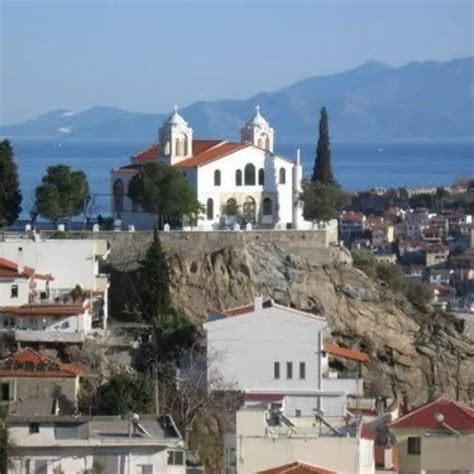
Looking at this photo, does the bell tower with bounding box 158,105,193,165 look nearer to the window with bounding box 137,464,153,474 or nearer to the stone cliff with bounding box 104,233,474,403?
the stone cliff with bounding box 104,233,474,403

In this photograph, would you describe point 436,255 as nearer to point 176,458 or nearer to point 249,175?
point 249,175

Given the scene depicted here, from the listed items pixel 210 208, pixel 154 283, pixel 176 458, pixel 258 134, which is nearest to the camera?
pixel 176 458

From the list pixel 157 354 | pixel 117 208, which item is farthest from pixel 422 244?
pixel 157 354

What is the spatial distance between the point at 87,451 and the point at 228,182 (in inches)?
842

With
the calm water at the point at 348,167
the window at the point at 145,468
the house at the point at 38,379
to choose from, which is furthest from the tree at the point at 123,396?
the calm water at the point at 348,167

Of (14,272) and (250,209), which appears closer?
(14,272)

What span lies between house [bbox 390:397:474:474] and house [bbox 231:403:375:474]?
723 mm

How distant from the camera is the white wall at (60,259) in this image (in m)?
38.5

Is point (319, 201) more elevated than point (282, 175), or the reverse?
point (282, 175)

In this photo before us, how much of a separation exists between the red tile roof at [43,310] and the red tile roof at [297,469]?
1227cm

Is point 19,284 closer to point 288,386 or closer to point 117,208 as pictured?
point 288,386

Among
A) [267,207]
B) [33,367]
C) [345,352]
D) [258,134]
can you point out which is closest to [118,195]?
[267,207]

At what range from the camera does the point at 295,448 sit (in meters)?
24.4

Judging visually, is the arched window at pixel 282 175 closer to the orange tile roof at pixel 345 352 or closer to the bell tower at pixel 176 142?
the bell tower at pixel 176 142
